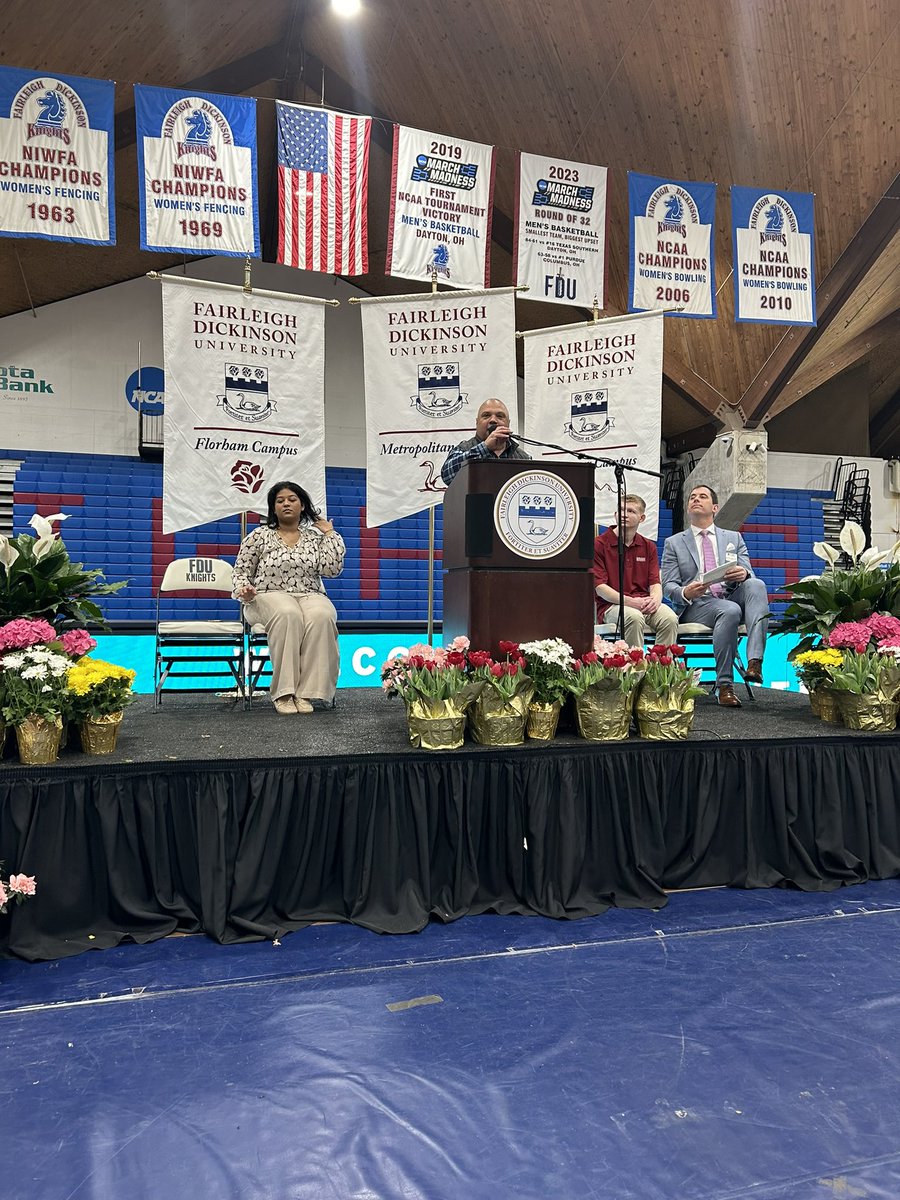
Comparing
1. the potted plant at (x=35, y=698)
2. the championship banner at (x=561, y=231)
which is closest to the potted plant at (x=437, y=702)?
the potted plant at (x=35, y=698)

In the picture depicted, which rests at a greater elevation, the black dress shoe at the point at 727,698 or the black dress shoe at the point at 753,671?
the black dress shoe at the point at 753,671

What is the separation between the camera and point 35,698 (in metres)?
2.37

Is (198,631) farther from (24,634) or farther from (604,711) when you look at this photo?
(604,711)

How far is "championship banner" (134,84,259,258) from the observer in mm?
5402

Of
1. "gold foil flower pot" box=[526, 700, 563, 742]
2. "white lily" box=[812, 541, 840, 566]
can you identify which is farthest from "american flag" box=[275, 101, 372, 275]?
"gold foil flower pot" box=[526, 700, 563, 742]

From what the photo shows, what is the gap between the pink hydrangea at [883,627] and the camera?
3.18m

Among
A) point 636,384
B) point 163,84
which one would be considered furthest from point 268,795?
point 163,84

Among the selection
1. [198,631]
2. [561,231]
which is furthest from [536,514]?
[561,231]

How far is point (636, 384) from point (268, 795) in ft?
14.1

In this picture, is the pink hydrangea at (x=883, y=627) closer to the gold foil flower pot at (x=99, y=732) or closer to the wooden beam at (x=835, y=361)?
the gold foil flower pot at (x=99, y=732)

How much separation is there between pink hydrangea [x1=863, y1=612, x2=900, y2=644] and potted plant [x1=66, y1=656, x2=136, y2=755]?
2.73 meters

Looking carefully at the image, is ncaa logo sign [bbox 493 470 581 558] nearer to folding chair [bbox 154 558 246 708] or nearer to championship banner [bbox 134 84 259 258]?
folding chair [bbox 154 558 246 708]

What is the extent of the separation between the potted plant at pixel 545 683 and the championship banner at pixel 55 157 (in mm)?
4386

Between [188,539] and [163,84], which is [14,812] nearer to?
[163,84]
